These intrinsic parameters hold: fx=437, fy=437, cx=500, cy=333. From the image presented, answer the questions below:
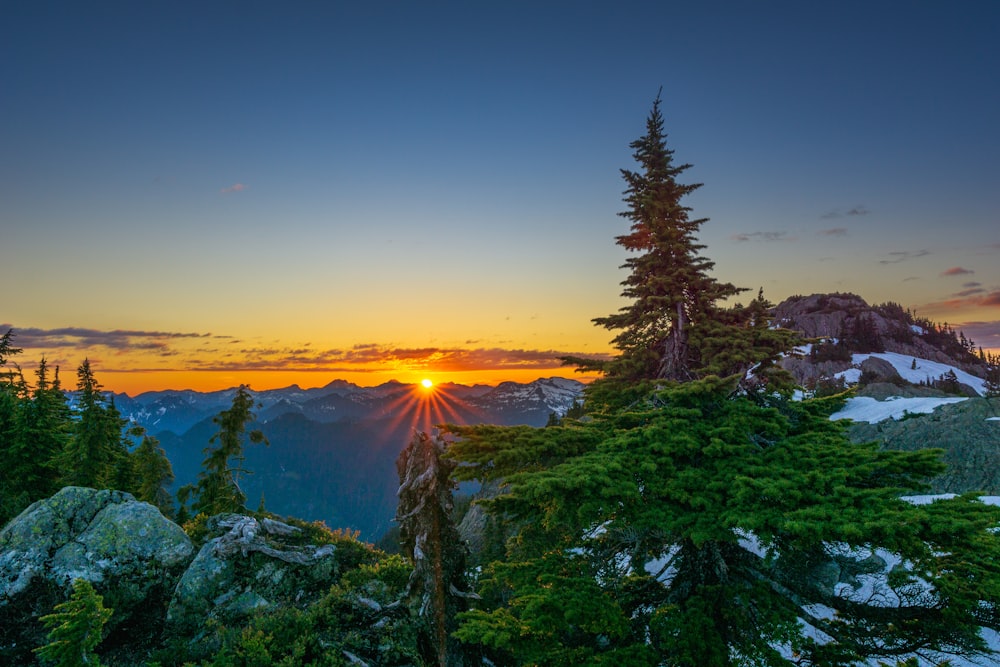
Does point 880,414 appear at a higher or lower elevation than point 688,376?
lower

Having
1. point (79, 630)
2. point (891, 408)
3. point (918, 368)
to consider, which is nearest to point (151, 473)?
point (79, 630)

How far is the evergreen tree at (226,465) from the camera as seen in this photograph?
98.0ft

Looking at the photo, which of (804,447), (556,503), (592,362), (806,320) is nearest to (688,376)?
(592,362)

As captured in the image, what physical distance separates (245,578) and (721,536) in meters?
16.5

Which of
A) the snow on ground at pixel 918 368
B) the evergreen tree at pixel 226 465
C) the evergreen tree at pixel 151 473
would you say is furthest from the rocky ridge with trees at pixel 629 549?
the snow on ground at pixel 918 368

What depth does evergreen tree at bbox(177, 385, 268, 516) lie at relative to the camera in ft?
98.0

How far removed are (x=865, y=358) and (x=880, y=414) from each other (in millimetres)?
70658

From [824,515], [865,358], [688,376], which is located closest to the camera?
[824,515]

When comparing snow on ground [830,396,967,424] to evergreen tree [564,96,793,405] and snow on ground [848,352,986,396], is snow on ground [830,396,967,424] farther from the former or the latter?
snow on ground [848,352,986,396]

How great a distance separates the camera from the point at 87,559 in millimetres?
15906

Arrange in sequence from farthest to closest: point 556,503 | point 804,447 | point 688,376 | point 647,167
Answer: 1. point 647,167
2. point 688,376
3. point 804,447
4. point 556,503

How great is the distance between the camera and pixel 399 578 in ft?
51.4

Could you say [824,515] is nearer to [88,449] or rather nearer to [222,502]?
[222,502]

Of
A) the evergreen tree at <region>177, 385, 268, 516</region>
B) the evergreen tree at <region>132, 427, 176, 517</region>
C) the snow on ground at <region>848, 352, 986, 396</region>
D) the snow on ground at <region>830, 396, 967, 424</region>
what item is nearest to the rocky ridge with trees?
the evergreen tree at <region>177, 385, 268, 516</region>
